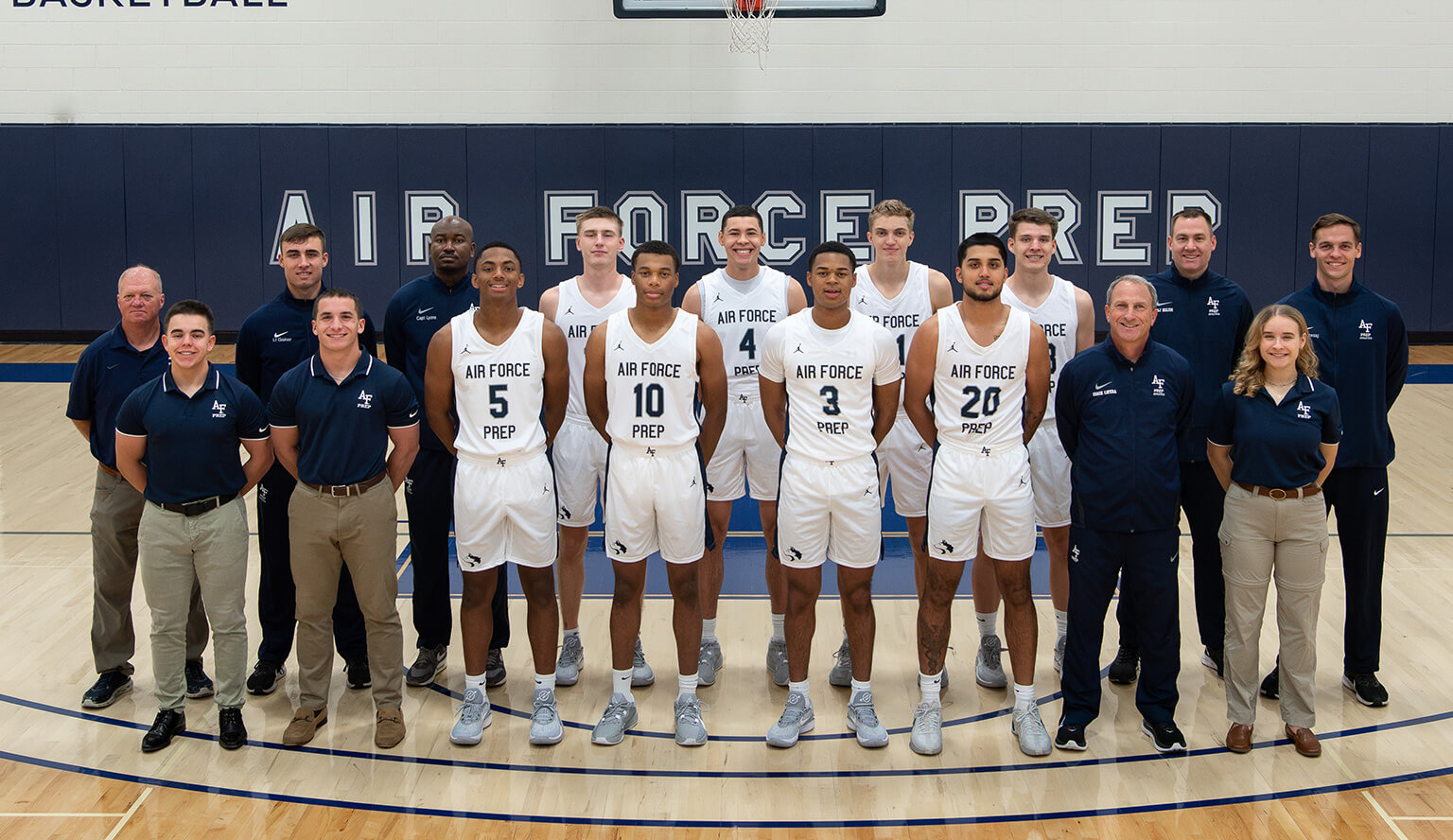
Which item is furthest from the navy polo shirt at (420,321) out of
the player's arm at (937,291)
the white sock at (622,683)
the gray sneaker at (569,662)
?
the player's arm at (937,291)

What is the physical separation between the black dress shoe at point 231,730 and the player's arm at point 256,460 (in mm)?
969

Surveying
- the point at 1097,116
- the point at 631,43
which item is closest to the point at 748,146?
the point at 631,43

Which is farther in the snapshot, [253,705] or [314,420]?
[253,705]

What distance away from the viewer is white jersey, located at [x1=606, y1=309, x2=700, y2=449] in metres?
5.49

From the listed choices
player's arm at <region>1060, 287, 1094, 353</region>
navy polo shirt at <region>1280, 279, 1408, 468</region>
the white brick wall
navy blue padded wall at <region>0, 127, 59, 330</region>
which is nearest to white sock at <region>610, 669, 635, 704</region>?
player's arm at <region>1060, 287, 1094, 353</region>

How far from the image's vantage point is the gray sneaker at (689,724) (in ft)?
18.3

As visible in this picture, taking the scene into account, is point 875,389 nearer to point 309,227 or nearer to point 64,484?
point 309,227

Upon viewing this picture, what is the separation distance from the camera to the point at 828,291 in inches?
213

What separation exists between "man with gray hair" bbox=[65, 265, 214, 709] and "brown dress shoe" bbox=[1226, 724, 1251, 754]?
4.68 meters

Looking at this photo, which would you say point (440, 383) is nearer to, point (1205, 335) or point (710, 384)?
point (710, 384)

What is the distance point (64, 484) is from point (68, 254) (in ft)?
23.0

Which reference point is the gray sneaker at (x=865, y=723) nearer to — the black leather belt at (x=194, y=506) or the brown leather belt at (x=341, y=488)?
the brown leather belt at (x=341, y=488)

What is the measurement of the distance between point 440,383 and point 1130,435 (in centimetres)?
299

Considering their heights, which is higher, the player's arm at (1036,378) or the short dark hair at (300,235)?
the short dark hair at (300,235)
